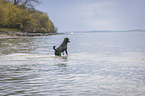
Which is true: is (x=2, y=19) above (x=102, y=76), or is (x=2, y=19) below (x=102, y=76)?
above

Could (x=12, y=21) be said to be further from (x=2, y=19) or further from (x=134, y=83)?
(x=134, y=83)

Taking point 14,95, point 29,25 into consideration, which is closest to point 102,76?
point 14,95

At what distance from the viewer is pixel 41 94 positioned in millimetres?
5934

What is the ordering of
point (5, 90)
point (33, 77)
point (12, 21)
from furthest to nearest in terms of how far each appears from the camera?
point (12, 21)
point (33, 77)
point (5, 90)

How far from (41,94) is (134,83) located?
127 inches

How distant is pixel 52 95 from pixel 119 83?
8.34 ft

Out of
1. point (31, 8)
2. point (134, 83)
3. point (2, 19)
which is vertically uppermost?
point (31, 8)

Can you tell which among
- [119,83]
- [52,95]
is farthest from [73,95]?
[119,83]

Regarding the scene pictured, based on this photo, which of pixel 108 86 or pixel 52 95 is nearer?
pixel 52 95

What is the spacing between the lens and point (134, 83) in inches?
283

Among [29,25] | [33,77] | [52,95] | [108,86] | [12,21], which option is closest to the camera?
[52,95]

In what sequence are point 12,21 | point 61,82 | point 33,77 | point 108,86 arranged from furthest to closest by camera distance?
point 12,21 → point 33,77 → point 61,82 → point 108,86

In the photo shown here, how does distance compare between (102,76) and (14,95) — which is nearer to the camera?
(14,95)

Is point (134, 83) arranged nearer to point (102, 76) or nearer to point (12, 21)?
point (102, 76)
